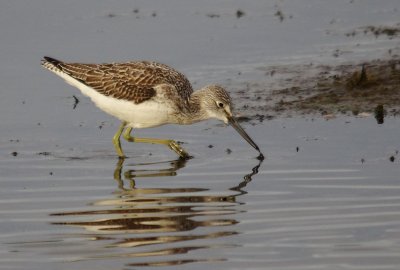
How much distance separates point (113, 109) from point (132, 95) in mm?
340

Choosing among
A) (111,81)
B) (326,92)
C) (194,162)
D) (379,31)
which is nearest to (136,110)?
(111,81)

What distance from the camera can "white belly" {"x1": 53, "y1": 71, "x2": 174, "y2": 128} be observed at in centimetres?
1370

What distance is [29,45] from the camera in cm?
1777

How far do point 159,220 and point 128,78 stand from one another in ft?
12.2

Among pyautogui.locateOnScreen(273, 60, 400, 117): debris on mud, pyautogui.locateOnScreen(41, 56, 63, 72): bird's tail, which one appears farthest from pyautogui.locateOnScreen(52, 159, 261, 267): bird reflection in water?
pyautogui.locateOnScreen(273, 60, 400, 117): debris on mud

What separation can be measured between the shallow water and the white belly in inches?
15.2

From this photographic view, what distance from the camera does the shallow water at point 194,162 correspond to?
967 cm

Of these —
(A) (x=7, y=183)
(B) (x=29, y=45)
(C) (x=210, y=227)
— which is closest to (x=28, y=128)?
(A) (x=7, y=183)

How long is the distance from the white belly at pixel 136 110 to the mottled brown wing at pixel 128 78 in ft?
0.21

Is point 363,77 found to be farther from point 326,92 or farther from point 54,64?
point 54,64

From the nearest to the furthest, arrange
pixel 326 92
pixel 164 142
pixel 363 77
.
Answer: pixel 164 142 < pixel 363 77 < pixel 326 92

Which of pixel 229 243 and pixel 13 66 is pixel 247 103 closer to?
pixel 13 66

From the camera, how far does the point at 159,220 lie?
34.9ft

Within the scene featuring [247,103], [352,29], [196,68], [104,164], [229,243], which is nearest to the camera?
[229,243]
